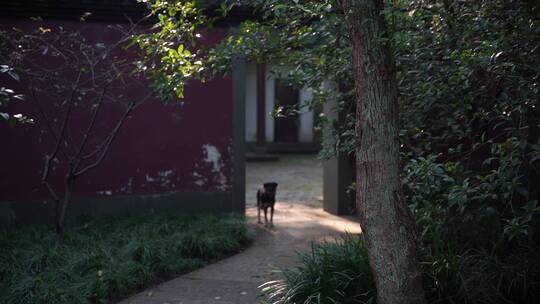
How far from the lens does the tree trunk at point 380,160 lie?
14.6 feet

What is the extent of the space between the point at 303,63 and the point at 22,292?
11.8 feet

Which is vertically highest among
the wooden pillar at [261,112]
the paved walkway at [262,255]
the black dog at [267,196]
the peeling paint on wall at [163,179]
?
the wooden pillar at [261,112]

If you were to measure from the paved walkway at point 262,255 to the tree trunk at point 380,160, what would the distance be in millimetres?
1681

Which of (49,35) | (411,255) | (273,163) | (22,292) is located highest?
(49,35)

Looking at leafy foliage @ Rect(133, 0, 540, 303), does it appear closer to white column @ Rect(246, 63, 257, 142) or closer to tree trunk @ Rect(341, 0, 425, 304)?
tree trunk @ Rect(341, 0, 425, 304)

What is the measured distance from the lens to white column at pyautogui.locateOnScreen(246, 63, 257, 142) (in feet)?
71.0

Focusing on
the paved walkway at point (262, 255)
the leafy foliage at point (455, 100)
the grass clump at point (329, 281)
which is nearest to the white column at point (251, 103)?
the paved walkway at point (262, 255)

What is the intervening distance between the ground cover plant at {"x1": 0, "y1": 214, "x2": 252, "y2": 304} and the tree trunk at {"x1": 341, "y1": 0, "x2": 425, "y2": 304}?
2824 millimetres

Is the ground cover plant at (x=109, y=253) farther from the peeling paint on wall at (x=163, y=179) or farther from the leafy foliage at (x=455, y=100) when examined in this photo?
the leafy foliage at (x=455, y=100)

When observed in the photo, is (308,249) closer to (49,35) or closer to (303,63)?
(303,63)

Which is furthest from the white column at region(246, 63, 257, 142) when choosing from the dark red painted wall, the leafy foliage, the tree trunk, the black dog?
the tree trunk

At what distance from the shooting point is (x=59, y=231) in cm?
745

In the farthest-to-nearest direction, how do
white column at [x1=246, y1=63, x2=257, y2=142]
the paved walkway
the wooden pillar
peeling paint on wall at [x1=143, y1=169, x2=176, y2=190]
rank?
white column at [x1=246, y1=63, x2=257, y2=142] < the wooden pillar < peeling paint on wall at [x1=143, y1=169, x2=176, y2=190] < the paved walkway

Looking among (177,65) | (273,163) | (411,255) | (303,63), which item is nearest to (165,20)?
(177,65)
